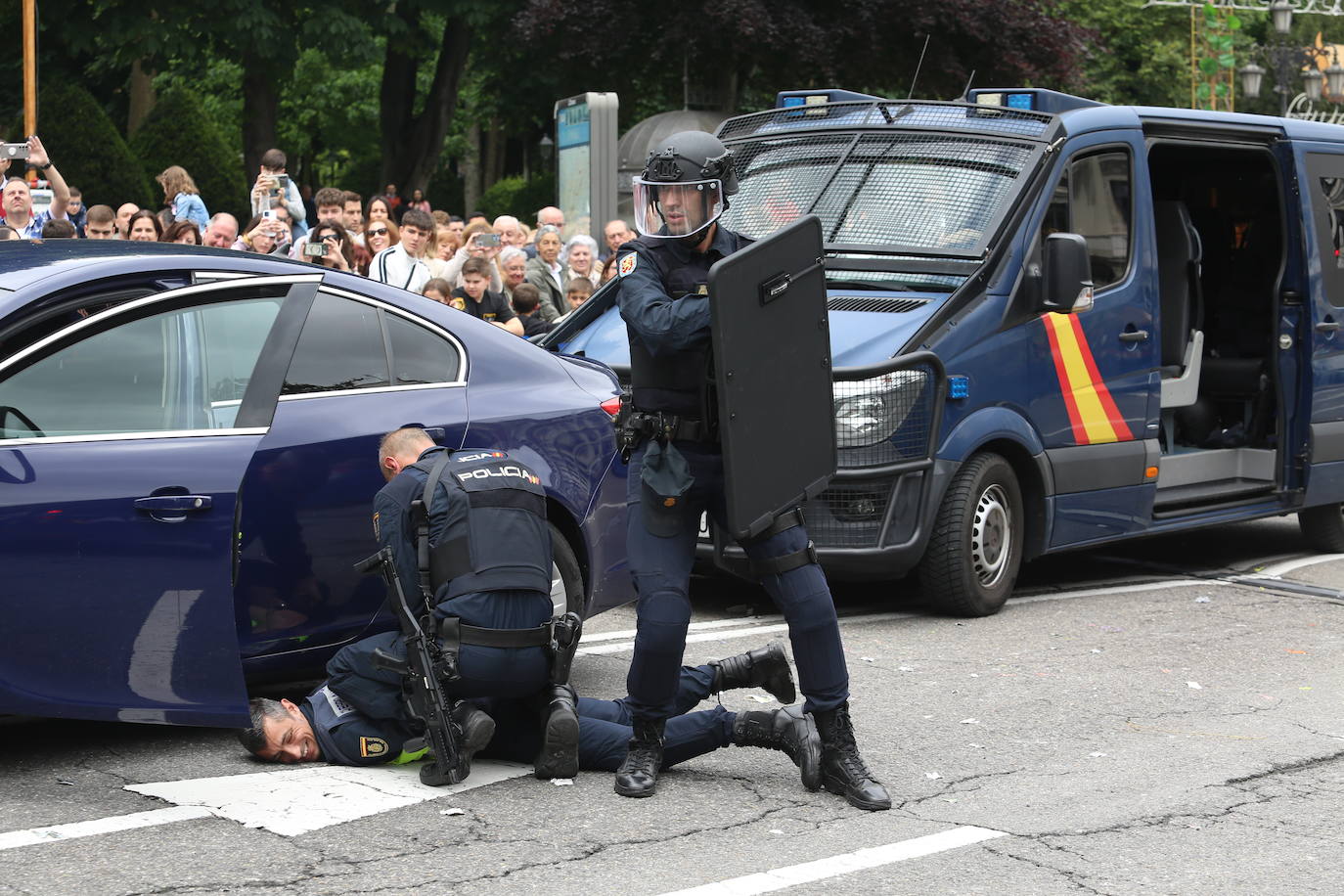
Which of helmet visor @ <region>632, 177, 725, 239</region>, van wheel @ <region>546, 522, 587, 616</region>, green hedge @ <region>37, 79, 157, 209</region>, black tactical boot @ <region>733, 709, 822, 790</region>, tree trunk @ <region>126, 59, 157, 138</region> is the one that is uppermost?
tree trunk @ <region>126, 59, 157, 138</region>

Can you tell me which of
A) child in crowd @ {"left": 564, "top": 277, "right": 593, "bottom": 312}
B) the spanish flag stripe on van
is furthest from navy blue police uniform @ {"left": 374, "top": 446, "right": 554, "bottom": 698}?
child in crowd @ {"left": 564, "top": 277, "right": 593, "bottom": 312}

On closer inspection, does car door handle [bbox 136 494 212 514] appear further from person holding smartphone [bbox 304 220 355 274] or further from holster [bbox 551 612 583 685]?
person holding smartphone [bbox 304 220 355 274]

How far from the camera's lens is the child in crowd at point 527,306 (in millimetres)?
11398

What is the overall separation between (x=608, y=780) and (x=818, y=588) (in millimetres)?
862

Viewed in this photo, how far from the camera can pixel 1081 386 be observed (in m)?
8.38

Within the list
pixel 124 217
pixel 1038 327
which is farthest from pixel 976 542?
pixel 124 217

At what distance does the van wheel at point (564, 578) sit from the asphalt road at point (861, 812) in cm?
43

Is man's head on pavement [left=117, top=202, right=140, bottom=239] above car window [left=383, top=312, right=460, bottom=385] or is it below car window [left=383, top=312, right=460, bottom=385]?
above

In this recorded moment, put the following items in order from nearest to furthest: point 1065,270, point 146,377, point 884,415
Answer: point 146,377
point 884,415
point 1065,270

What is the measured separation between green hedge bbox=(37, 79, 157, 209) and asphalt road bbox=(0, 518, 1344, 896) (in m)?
18.0

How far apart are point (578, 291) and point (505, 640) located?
6912 millimetres

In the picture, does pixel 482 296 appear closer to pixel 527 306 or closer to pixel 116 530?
pixel 527 306

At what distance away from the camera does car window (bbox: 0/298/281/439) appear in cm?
502

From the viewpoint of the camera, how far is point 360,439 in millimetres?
5590
